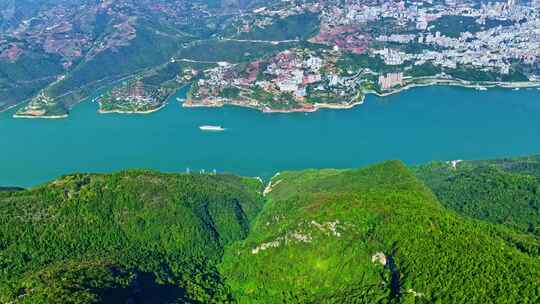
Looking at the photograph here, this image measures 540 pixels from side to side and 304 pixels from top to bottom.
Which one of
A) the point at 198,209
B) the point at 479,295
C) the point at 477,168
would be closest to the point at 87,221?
the point at 198,209

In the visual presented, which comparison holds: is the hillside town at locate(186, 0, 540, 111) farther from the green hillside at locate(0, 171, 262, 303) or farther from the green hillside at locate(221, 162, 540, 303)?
the green hillside at locate(221, 162, 540, 303)

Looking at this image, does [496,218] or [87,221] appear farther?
[496,218]

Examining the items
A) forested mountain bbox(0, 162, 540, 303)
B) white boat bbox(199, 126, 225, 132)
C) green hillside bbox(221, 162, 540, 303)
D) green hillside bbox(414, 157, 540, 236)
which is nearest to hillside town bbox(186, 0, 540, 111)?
white boat bbox(199, 126, 225, 132)

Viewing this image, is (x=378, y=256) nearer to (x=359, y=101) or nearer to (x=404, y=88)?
(x=359, y=101)

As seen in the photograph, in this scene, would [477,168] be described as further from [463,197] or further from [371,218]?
[371,218]

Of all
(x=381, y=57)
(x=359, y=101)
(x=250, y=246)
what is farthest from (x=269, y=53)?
(x=250, y=246)
